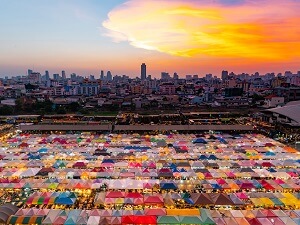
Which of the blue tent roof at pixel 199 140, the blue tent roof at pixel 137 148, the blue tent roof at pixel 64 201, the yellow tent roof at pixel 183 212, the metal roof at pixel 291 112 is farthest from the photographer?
the metal roof at pixel 291 112

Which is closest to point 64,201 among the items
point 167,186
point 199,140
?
point 167,186

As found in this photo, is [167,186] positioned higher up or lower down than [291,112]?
lower down

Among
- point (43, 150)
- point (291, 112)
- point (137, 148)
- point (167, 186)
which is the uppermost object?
point (291, 112)

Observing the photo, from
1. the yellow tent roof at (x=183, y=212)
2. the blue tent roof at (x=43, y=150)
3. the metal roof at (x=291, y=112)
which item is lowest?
the blue tent roof at (x=43, y=150)

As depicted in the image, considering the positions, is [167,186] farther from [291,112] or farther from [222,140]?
[291,112]

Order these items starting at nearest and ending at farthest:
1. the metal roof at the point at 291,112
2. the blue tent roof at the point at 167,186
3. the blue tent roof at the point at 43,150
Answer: the blue tent roof at the point at 167,186 < the blue tent roof at the point at 43,150 < the metal roof at the point at 291,112

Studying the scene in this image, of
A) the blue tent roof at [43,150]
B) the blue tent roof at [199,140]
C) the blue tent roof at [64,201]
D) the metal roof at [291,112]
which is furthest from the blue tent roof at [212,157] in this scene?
the metal roof at [291,112]

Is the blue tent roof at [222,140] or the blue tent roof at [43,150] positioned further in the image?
the blue tent roof at [222,140]

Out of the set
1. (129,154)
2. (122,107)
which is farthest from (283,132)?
(122,107)

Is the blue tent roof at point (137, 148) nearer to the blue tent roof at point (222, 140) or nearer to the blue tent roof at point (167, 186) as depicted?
the blue tent roof at point (222, 140)

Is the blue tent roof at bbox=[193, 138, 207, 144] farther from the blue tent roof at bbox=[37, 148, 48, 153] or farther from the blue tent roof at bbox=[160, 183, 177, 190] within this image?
the blue tent roof at bbox=[37, 148, 48, 153]

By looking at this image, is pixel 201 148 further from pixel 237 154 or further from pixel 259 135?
pixel 259 135

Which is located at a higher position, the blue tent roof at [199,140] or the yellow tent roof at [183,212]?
the yellow tent roof at [183,212]
